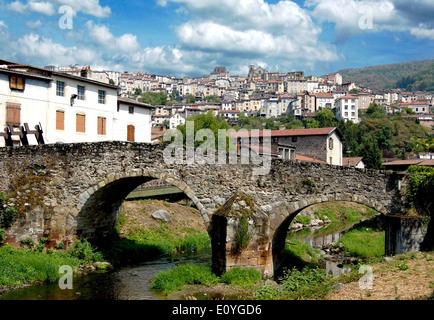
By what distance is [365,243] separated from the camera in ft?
75.2

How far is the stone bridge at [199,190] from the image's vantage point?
48.4ft

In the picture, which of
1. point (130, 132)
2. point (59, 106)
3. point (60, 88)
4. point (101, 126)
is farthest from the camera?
point (130, 132)

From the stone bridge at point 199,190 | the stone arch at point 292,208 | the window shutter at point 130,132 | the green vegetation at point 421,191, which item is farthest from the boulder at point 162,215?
the green vegetation at point 421,191

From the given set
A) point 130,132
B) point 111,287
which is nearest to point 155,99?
point 130,132

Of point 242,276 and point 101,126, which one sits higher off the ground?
point 101,126

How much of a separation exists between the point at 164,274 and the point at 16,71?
50.6ft

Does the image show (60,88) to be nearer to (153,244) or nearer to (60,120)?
(60,120)

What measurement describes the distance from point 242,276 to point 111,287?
4969 millimetres

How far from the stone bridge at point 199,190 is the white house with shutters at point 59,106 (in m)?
5.62

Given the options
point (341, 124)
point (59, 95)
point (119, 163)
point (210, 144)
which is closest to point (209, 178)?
point (119, 163)

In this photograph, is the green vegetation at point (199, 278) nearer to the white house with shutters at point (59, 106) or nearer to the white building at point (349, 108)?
the white house with shutters at point (59, 106)

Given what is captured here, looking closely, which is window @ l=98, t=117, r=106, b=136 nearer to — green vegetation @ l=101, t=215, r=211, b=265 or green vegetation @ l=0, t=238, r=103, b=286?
green vegetation @ l=101, t=215, r=211, b=265

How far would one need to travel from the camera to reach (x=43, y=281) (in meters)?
16.0

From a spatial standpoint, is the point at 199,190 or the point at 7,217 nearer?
the point at 199,190
